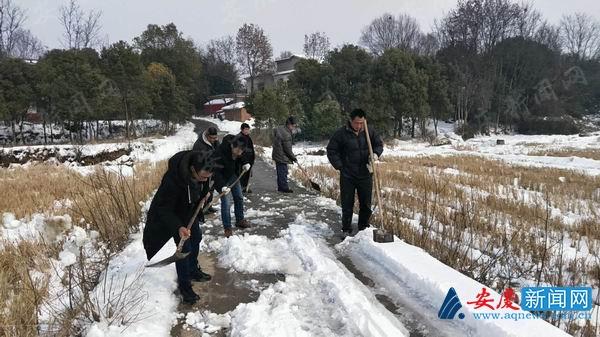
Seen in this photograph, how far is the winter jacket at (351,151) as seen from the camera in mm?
5758

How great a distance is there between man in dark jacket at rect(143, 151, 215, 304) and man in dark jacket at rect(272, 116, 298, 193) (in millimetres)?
5506

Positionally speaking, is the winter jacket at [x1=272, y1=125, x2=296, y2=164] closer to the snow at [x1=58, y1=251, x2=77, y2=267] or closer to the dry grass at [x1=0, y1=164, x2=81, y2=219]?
the dry grass at [x1=0, y1=164, x2=81, y2=219]

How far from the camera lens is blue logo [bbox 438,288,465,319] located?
3.32m

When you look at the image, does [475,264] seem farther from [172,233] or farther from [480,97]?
[480,97]

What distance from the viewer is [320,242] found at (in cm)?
561

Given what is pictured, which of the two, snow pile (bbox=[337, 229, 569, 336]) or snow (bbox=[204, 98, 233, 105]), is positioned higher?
snow (bbox=[204, 98, 233, 105])

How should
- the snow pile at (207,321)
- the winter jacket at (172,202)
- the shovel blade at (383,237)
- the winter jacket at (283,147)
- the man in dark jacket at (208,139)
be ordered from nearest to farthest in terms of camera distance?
the snow pile at (207,321), the winter jacket at (172,202), the shovel blade at (383,237), the man in dark jacket at (208,139), the winter jacket at (283,147)

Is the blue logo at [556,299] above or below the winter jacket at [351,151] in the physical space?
below

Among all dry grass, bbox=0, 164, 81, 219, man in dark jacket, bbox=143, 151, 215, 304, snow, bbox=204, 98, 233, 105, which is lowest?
dry grass, bbox=0, 164, 81, 219

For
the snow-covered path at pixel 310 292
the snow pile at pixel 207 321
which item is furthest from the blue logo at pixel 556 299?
the snow pile at pixel 207 321

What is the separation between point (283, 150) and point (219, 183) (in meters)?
3.69

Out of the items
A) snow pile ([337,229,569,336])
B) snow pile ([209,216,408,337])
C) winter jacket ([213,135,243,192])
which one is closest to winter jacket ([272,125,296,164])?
winter jacket ([213,135,243,192])

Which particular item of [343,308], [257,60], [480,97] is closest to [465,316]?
[343,308]

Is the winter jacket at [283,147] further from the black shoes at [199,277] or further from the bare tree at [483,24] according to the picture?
the bare tree at [483,24]
